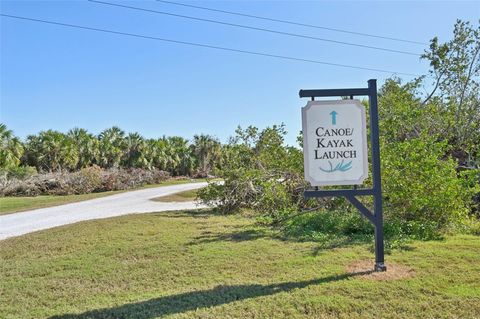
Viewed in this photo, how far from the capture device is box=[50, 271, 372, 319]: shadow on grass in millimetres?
3957

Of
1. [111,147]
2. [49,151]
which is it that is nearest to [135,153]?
[111,147]

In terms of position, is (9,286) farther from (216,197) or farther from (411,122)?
(411,122)

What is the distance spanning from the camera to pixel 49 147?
2869cm

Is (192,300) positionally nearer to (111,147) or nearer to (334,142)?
(334,142)

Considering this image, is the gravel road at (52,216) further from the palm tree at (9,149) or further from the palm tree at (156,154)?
the palm tree at (156,154)

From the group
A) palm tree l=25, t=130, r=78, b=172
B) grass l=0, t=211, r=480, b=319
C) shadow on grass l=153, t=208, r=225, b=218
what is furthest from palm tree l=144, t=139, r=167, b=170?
grass l=0, t=211, r=480, b=319

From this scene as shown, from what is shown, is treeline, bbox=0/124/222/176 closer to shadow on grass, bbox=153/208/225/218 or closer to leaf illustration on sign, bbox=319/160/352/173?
shadow on grass, bbox=153/208/225/218

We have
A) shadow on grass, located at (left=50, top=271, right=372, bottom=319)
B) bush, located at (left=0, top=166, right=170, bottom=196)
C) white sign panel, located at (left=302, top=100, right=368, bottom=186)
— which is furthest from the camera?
bush, located at (left=0, top=166, right=170, bottom=196)

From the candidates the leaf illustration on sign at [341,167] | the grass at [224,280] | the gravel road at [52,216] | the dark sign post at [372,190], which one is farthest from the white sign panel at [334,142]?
the gravel road at [52,216]

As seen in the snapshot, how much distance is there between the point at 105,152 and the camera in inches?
1303

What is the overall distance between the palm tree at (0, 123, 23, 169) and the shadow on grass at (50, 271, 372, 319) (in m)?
24.4

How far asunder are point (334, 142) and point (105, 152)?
3108 cm

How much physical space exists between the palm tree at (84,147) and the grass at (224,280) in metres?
24.9

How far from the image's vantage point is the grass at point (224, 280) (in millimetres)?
3971
